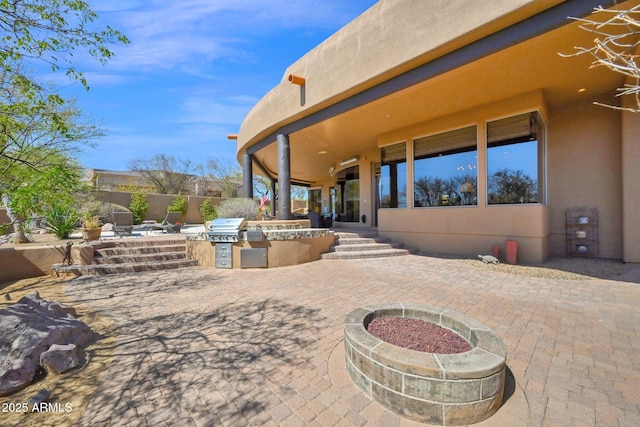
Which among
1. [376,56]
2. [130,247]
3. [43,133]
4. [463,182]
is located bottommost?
[130,247]

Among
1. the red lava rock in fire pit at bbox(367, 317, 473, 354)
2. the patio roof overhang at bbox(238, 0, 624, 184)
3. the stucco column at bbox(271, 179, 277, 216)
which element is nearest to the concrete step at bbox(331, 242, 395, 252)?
the patio roof overhang at bbox(238, 0, 624, 184)

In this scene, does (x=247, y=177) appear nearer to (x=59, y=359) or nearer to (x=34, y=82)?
(x=34, y=82)

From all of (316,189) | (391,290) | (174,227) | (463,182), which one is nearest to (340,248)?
(391,290)

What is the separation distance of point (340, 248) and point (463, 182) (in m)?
4.06

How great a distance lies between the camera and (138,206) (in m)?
16.9

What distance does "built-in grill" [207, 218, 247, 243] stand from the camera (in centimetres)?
652

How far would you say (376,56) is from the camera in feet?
19.5

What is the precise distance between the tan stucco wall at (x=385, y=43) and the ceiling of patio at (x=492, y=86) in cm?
55

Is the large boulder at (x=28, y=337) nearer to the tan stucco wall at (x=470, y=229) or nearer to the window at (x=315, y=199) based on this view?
the tan stucco wall at (x=470, y=229)

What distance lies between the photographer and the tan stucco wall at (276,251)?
260 inches

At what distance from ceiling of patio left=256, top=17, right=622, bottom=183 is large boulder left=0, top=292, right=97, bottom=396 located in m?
6.82

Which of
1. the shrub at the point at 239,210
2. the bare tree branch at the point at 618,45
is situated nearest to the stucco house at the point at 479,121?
the bare tree branch at the point at 618,45

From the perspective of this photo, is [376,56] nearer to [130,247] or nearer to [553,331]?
[553,331]

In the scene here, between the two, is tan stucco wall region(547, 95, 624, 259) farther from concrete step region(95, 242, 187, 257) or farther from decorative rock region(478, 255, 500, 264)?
concrete step region(95, 242, 187, 257)
